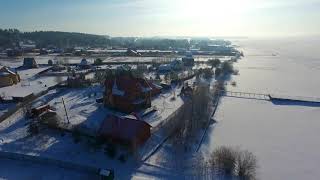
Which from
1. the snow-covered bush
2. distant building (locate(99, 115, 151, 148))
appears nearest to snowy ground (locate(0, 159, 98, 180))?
distant building (locate(99, 115, 151, 148))

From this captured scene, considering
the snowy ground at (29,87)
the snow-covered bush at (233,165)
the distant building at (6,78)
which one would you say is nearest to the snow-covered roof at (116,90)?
the snow-covered bush at (233,165)

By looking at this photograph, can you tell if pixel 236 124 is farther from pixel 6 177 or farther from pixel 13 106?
pixel 13 106

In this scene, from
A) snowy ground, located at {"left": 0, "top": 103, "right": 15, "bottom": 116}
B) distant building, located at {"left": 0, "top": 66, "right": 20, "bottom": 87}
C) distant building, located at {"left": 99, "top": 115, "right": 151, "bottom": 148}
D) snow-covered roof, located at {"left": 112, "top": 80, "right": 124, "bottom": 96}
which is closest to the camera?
distant building, located at {"left": 99, "top": 115, "right": 151, "bottom": 148}

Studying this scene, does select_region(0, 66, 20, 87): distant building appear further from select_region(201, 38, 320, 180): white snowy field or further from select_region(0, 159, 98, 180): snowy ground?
select_region(201, 38, 320, 180): white snowy field

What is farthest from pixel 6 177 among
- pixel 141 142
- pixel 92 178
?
pixel 141 142

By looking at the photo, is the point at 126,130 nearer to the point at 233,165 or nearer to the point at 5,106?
the point at 233,165

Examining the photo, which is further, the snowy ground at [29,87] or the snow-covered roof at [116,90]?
the snowy ground at [29,87]

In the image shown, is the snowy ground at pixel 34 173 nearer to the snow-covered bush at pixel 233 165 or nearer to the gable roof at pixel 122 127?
the gable roof at pixel 122 127
